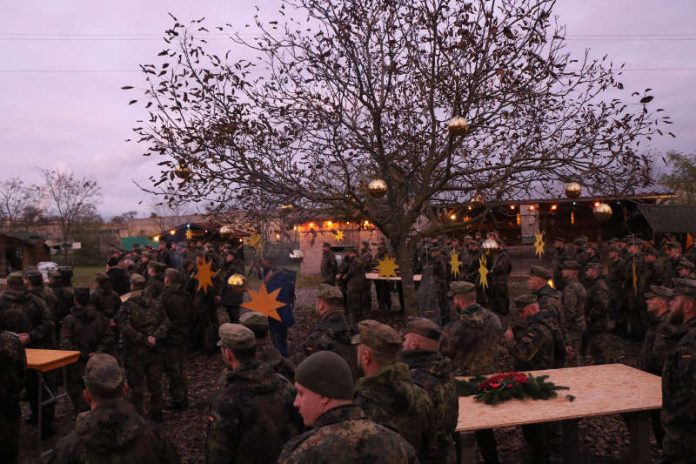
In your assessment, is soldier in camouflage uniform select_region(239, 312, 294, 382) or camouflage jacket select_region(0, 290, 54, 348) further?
camouflage jacket select_region(0, 290, 54, 348)

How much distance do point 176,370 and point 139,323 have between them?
113 centimetres

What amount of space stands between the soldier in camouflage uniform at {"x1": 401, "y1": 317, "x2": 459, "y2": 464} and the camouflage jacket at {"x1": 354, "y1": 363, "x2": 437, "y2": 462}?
0.26m

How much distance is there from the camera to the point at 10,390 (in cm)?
545

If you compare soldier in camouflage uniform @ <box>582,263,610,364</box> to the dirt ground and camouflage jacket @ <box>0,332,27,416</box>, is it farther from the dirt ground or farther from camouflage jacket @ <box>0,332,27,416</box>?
camouflage jacket @ <box>0,332,27,416</box>

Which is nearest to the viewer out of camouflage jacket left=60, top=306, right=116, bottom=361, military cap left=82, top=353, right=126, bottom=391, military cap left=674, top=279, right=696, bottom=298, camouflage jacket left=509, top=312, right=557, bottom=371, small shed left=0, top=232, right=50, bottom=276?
military cap left=82, top=353, right=126, bottom=391

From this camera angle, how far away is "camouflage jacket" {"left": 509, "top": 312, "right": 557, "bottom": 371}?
601 centimetres

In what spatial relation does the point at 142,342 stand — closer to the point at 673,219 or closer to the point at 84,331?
the point at 84,331

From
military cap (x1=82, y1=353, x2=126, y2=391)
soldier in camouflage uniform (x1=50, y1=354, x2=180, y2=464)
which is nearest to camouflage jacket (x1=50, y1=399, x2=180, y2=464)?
soldier in camouflage uniform (x1=50, y1=354, x2=180, y2=464)

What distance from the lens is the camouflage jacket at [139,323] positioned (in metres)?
7.26

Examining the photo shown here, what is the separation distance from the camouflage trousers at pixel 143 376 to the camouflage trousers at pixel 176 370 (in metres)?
0.29

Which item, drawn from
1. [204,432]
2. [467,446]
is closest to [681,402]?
Answer: [467,446]

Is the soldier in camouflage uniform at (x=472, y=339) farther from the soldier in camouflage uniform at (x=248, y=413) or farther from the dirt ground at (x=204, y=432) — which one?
the soldier in camouflage uniform at (x=248, y=413)

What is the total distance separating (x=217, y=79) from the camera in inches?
302

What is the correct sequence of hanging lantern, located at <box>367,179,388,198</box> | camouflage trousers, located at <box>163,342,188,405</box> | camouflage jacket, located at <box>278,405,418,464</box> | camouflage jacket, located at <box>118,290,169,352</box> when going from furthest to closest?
1. camouflage trousers, located at <box>163,342,188,405</box>
2. camouflage jacket, located at <box>118,290,169,352</box>
3. hanging lantern, located at <box>367,179,388,198</box>
4. camouflage jacket, located at <box>278,405,418,464</box>
